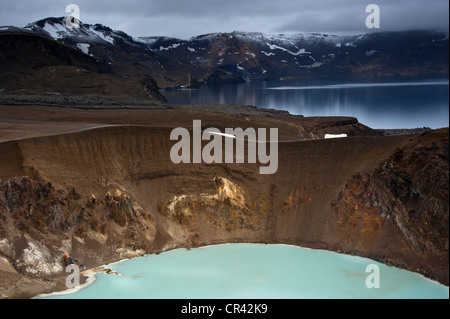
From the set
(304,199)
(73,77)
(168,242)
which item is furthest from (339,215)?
A: (73,77)

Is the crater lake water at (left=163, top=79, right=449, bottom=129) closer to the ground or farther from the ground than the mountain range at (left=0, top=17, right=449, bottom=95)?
closer to the ground

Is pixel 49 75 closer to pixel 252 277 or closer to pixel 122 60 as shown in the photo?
pixel 122 60

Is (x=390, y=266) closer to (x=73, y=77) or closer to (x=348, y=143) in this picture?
(x=348, y=143)

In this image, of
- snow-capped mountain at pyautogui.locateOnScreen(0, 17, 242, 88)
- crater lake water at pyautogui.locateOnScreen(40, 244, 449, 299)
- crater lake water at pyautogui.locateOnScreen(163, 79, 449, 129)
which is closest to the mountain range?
snow-capped mountain at pyautogui.locateOnScreen(0, 17, 242, 88)

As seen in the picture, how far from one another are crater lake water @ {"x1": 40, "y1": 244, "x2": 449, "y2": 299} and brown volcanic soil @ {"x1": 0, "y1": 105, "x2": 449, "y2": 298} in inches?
36.8

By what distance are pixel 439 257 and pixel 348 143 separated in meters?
9.70

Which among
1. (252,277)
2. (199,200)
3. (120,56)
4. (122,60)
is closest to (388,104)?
(199,200)

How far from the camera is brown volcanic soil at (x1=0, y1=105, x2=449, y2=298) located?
26.5 metres

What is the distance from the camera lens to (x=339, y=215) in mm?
30172

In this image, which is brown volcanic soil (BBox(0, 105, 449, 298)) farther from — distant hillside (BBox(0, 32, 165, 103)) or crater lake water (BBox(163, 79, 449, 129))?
distant hillside (BBox(0, 32, 165, 103))

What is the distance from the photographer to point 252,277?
26109 millimetres

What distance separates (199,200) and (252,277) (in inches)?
280

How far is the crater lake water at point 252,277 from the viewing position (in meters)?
24.3

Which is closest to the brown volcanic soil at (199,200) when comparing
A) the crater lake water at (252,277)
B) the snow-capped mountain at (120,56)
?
the crater lake water at (252,277)
